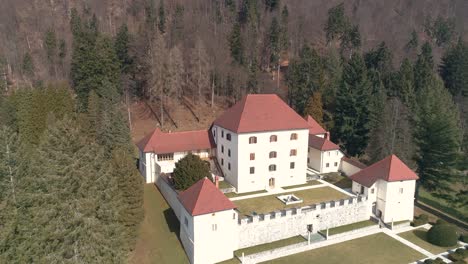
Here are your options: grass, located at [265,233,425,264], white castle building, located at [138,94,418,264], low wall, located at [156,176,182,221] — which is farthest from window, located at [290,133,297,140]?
low wall, located at [156,176,182,221]

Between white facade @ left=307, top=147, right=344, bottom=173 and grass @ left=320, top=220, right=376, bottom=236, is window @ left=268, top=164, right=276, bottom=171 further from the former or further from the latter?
grass @ left=320, top=220, right=376, bottom=236

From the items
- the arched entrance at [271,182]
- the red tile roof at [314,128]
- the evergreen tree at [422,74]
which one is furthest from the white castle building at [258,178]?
the evergreen tree at [422,74]

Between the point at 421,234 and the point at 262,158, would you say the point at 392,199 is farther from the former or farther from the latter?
the point at 262,158

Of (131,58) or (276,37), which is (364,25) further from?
(131,58)

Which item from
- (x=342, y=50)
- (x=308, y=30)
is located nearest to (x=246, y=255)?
(x=342, y=50)

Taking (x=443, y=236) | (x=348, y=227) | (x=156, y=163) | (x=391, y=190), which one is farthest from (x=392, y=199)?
(x=156, y=163)
